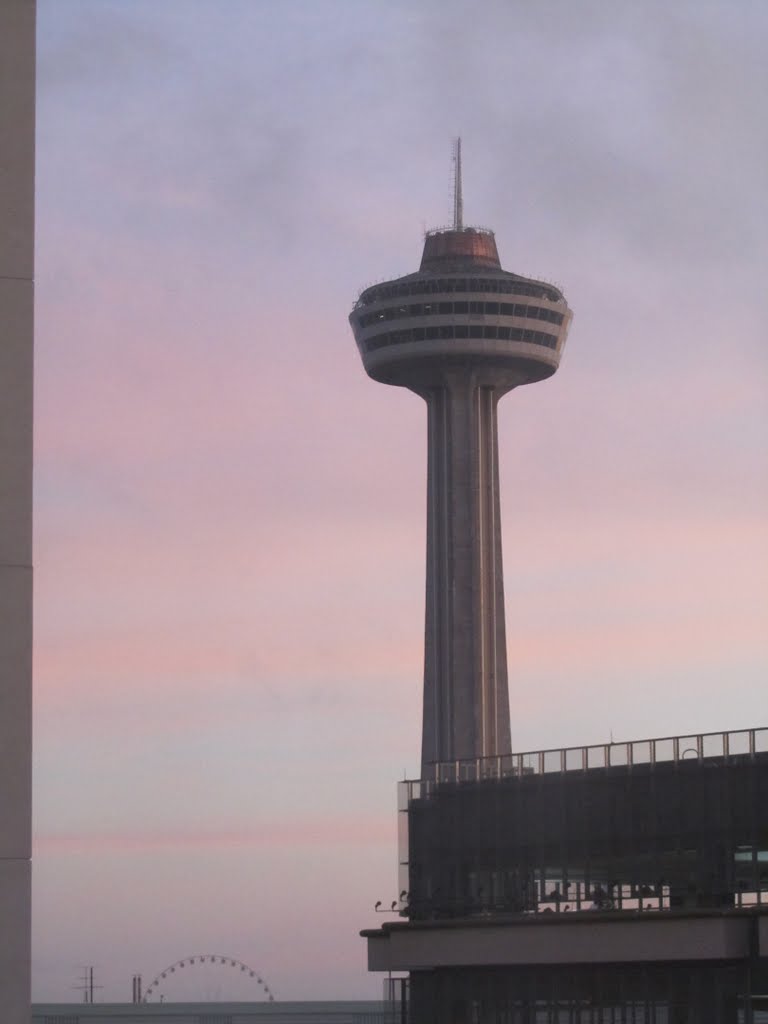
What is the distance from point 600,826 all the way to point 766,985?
566 inches

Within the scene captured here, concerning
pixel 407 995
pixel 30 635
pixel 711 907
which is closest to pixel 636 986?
pixel 711 907

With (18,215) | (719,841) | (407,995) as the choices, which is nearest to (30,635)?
(18,215)

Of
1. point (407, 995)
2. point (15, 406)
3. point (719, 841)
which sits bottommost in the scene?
point (407, 995)

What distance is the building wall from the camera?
100 feet

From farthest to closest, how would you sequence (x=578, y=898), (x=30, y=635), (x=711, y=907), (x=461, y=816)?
(x=461, y=816) → (x=578, y=898) → (x=711, y=907) → (x=30, y=635)

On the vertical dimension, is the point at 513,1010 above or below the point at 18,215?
below

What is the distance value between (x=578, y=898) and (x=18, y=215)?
206 ft

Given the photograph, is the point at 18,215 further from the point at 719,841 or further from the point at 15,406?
the point at 719,841

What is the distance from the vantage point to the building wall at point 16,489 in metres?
30.5

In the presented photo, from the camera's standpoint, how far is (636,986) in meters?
81.2

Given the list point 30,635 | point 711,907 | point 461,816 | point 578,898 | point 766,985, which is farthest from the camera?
point 461,816

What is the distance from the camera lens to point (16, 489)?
31.5 meters

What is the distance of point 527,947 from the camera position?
281ft

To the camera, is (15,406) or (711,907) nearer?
(15,406)
